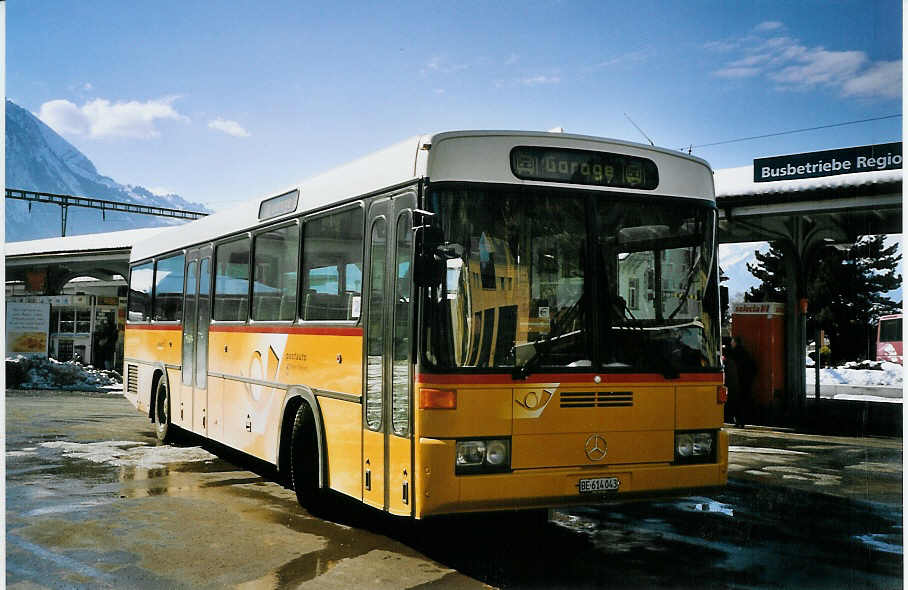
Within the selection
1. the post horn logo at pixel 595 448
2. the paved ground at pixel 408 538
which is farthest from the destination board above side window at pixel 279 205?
the post horn logo at pixel 595 448

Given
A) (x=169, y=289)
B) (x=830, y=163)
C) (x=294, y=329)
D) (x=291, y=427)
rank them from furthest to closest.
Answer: (x=830, y=163)
(x=169, y=289)
(x=291, y=427)
(x=294, y=329)

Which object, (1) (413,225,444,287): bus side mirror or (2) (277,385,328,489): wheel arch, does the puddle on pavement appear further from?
(2) (277,385,328,489): wheel arch

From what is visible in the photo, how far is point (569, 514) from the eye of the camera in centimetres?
864

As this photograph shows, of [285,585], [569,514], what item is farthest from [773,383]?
[285,585]

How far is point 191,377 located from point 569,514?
19.1 ft

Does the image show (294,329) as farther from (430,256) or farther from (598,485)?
(598,485)

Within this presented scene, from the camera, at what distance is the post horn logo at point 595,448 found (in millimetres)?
6504

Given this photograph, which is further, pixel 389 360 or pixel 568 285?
pixel 389 360

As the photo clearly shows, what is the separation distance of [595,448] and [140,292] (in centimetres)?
1089

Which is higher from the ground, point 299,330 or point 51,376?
point 299,330

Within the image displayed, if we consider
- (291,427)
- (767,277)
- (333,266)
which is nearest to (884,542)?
(333,266)

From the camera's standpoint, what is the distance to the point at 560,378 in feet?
21.0

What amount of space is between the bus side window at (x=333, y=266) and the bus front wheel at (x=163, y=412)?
5745mm

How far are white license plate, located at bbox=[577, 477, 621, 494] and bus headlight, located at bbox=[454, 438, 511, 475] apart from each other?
1.95 ft
